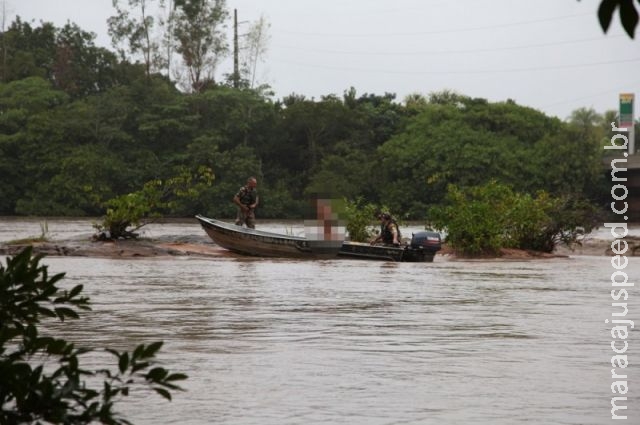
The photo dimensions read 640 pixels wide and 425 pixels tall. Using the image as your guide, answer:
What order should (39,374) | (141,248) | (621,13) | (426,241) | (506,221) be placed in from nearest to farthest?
(621,13) < (39,374) < (426,241) < (141,248) < (506,221)

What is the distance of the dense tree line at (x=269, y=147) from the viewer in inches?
2569

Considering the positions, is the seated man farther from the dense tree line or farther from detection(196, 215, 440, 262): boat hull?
the dense tree line

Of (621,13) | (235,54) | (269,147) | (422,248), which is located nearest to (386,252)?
(422,248)

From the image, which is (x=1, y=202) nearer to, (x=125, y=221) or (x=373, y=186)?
(x=373, y=186)

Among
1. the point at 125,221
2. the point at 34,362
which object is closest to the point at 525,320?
the point at 34,362

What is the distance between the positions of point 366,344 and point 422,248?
1403 centimetres

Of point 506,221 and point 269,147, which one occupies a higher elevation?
point 269,147

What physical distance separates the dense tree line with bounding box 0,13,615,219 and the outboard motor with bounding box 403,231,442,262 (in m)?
37.4

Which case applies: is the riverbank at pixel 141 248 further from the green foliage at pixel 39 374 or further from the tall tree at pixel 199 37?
the tall tree at pixel 199 37

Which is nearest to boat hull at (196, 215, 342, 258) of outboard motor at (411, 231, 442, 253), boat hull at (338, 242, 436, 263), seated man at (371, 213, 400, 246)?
boat hull at (338, 242, 436, 263)

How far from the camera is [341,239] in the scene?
25281 millimetres

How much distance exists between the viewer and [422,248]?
83.1 feet

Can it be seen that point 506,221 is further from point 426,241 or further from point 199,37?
point 199,37

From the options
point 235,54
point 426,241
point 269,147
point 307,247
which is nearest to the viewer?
point 426,241
